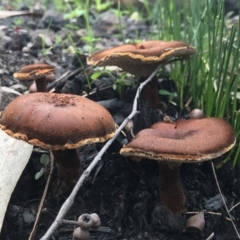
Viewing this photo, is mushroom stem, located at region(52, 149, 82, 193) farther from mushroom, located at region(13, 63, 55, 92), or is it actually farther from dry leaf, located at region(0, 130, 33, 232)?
mushroom, located at region(13, 63, 55, 92)

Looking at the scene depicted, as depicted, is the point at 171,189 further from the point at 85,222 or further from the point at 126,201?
the point at 85,222

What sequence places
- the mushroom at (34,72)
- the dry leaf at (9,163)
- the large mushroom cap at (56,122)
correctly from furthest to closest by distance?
1. the mushroom at (34,72)
2. the dry leaf at (9,163)
3. the large mushroom cap at (56,122)

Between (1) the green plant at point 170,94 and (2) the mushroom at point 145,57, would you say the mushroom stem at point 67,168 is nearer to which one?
(2) the mushroom at point 145,57

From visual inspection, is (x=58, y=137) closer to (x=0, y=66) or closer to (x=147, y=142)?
(x=147, y=142)

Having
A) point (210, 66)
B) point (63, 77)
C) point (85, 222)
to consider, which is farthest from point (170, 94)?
point (85, 222)

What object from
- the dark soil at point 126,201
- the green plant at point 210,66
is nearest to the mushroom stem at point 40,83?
the dark soil at point 126,201

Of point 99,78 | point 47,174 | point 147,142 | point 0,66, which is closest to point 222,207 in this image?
point 147,142
